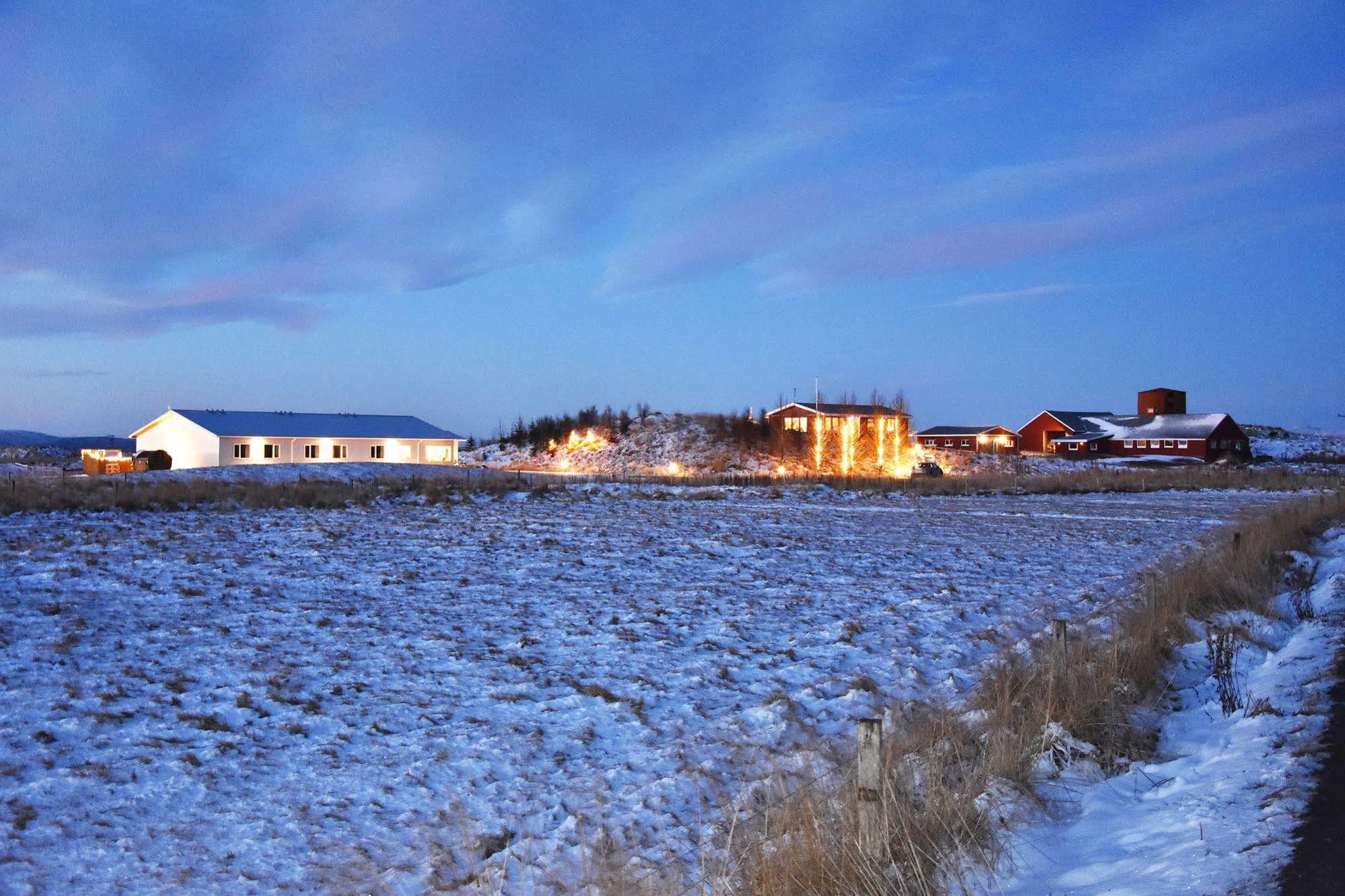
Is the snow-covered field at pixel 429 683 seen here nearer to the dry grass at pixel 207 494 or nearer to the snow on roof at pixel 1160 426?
the dry grass at pixel 207 494

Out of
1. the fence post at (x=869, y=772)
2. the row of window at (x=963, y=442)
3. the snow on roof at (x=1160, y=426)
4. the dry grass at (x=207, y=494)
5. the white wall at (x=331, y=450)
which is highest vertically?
the snow on roof at (x=1160, y=426)

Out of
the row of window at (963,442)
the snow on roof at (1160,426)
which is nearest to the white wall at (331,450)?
the row of window at (963,442)

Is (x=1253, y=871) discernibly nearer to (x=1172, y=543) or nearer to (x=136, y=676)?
(x=136, y=676)

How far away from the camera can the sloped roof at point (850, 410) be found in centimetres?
6750

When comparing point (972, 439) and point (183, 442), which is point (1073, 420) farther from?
point (183, 442)

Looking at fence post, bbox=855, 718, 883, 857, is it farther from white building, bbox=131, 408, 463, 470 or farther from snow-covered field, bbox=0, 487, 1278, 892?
white building, bbox=131, 408, 463, 470

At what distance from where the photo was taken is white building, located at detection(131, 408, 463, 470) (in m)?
58.5

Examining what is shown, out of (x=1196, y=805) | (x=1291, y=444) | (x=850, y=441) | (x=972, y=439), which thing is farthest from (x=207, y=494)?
(x=1291, y=444)

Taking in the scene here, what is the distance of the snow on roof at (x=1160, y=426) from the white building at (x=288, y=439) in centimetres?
6136

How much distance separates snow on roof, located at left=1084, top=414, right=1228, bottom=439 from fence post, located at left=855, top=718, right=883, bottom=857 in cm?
8479

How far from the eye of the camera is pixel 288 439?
6028 centimetres

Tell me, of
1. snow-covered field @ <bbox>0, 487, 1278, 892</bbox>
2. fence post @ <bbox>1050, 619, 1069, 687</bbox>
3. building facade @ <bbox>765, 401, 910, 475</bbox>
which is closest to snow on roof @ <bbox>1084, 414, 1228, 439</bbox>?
building facade @ <bbox>765, 401, 910, 475</bbox>

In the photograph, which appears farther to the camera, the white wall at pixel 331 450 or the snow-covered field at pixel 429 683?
the white wall at pixel 331 450

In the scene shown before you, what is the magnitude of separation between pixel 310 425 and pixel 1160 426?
7353 cm
